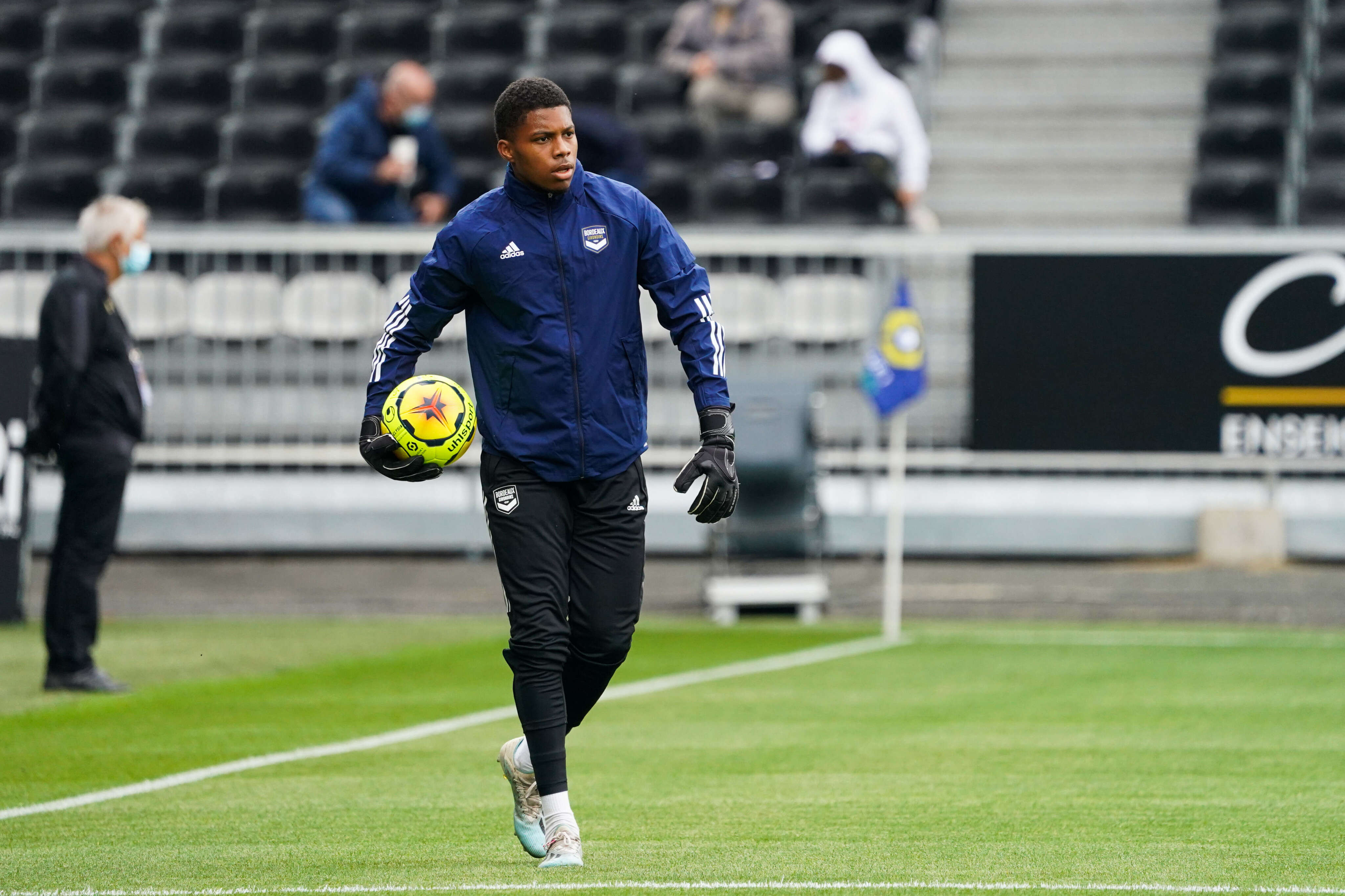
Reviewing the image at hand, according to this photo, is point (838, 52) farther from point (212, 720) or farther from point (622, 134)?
point (212, 720)

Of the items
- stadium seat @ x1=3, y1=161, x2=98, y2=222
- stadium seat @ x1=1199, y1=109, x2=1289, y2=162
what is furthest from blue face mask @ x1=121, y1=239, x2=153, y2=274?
stadium seat @ x1=1199, y1=109, x2=1289, y2=162

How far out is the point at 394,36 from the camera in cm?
2053

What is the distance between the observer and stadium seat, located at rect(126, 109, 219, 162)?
1962 cm

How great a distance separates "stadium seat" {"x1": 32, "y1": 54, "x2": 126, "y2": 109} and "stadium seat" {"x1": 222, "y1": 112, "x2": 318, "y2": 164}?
192 centimetres

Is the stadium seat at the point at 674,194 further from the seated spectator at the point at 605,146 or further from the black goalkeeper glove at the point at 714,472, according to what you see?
the black goalkeeper glove at the point at 714,472

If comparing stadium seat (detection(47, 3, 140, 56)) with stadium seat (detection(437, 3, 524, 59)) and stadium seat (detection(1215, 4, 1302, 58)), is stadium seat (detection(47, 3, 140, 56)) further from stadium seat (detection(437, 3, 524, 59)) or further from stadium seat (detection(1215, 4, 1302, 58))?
stadium seat (detection(1215, 4, 1302, 58))

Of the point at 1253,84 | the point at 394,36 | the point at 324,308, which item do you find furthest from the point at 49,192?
the point at 1253,84

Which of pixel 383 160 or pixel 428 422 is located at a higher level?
pixel 383 160

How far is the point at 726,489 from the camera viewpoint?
19.2ft

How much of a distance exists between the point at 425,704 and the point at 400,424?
414 cm

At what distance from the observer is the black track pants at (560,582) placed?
5801 mm

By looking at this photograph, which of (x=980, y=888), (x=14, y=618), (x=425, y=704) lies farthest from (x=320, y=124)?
(x=980, y=888)

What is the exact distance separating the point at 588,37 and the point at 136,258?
10241 mm

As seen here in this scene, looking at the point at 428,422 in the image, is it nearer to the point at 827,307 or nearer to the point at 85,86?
the point at 827,307
